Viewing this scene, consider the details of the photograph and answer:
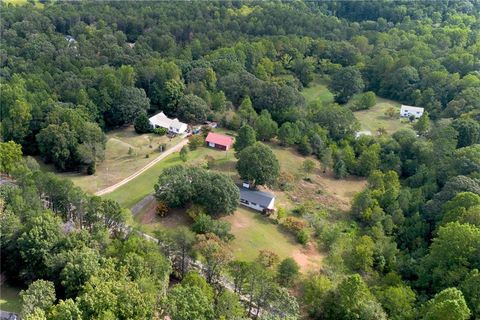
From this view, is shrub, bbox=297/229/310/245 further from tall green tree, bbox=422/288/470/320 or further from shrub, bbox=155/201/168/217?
tall green tree, bbox=422/288/470/320

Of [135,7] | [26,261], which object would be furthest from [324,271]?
[135,7]

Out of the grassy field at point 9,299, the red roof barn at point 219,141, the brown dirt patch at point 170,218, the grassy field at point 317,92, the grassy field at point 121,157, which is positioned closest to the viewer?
the grassy field at point 9,299

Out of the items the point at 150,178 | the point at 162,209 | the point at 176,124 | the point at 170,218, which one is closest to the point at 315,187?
the point at 170,218

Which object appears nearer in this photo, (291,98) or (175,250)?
(175,250)

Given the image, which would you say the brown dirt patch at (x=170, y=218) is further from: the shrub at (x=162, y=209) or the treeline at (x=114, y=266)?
the treeline at (x=114, y=266)

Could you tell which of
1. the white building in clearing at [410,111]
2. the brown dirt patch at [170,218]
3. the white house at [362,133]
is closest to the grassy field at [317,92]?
the white building in clearing at [410,111]

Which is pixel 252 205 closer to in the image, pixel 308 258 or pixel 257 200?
pixel 257 200

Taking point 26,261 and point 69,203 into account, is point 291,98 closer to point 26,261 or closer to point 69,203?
point 69,203
